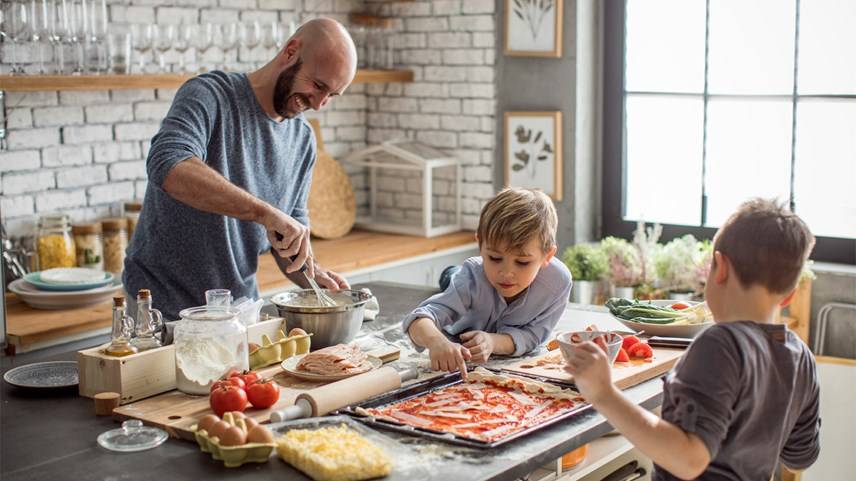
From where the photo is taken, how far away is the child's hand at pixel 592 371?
192 cm

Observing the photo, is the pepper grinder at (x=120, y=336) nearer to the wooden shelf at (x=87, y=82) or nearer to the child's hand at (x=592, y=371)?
the child's hand at (x=592, y=371)

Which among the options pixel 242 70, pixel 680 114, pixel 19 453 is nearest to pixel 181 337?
pixel 19 453

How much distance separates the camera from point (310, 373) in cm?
247

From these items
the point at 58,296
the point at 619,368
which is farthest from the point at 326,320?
the point at 58,296

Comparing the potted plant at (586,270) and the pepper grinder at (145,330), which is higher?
the pepper grinder at (145,330)

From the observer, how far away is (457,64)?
5.48 metres

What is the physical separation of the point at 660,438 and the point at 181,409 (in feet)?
3.38

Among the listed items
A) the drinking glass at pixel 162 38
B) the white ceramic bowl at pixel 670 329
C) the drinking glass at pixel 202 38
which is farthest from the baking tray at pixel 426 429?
the drinking glass at pixel 202 38

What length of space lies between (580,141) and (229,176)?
8.02 ft

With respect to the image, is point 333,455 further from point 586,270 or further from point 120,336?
point 586,270

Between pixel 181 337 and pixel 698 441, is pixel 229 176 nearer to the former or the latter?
pixel 181 337

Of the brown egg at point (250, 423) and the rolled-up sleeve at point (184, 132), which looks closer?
the brown egg at point (250, 423)

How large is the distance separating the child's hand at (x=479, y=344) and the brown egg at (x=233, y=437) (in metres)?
0.79

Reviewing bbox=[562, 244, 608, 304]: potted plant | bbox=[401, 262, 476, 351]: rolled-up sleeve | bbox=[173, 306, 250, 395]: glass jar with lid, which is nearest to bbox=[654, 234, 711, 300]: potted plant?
bbox=[562, 244, 608, 304]: potted plant
